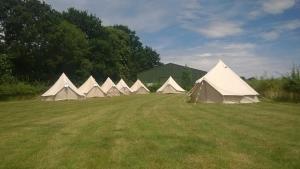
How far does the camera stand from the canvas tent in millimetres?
24391

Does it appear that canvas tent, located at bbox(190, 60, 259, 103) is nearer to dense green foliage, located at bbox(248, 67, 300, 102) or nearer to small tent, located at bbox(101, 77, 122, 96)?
dense green foliage, located at bbox(248, 67, 300, 102)

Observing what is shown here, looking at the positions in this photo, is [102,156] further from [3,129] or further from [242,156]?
[3,129]

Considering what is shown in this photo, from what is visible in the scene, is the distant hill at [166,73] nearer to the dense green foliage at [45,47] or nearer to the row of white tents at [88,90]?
the dense green foliage at [45,47]

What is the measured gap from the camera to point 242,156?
779cm

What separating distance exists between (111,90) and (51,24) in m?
20.5

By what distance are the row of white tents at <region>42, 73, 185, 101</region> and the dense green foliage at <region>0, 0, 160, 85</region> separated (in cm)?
1323

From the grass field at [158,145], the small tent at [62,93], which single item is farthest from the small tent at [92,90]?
the grass field at [158,145]

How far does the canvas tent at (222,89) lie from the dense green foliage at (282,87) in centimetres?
173

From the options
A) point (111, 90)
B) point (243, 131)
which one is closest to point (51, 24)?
point (111, 90)

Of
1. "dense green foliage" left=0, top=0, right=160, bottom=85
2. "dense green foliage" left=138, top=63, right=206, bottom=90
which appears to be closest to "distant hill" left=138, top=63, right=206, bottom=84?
"dense green foliage" left=138, top=63, right=206, bottom=90

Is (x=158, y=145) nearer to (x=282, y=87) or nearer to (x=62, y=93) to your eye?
(x=282, y=87)

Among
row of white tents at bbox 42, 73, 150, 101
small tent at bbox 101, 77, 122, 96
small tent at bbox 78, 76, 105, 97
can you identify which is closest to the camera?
row of white tents at bbox 42, 73, 150, 101

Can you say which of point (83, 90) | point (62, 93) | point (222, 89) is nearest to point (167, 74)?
point (83, 90)

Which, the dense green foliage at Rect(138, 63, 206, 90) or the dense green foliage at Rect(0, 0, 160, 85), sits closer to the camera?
the dense green foliage at Rect(0, 0, 160, 85)
